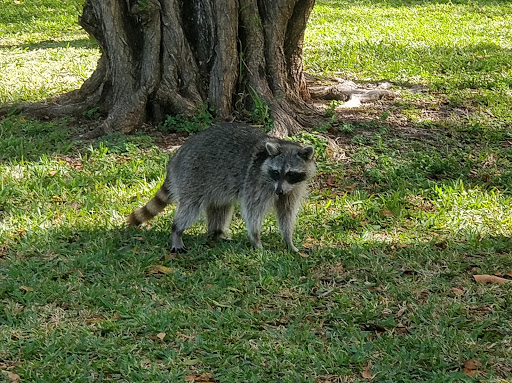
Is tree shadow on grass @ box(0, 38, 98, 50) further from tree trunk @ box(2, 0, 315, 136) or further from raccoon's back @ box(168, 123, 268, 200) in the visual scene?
raccoon's back @ box(168, 123, 268, 200)

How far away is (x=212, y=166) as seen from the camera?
4879mm

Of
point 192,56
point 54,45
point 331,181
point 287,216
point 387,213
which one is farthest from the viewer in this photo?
point 54,45

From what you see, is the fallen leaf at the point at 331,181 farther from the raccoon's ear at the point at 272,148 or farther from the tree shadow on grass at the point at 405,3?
the tree shadow on grass at the point at 405,3

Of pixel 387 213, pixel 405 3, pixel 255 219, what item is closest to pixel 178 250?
pixel 255 219

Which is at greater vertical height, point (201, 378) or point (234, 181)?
point (234, 181)

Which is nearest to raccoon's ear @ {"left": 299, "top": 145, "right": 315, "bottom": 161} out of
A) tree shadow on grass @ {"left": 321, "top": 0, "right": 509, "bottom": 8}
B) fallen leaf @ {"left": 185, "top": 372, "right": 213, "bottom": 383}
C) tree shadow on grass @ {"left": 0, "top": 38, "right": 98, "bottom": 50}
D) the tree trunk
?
the tree trunk

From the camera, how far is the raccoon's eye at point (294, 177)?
15.4 feet

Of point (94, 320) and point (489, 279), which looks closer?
point (94, 320)

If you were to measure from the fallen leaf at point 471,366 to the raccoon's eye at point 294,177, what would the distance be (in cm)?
178

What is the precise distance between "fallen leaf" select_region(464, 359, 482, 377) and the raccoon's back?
2.06 metres

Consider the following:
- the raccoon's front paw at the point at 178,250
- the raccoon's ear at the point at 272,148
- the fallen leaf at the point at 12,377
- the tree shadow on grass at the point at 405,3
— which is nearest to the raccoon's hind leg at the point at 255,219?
the raccoon's ear at the point at 272,148

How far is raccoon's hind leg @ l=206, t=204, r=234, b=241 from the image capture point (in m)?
5.02

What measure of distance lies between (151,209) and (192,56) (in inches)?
94.3

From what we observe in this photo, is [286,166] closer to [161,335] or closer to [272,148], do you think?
[272,148]
